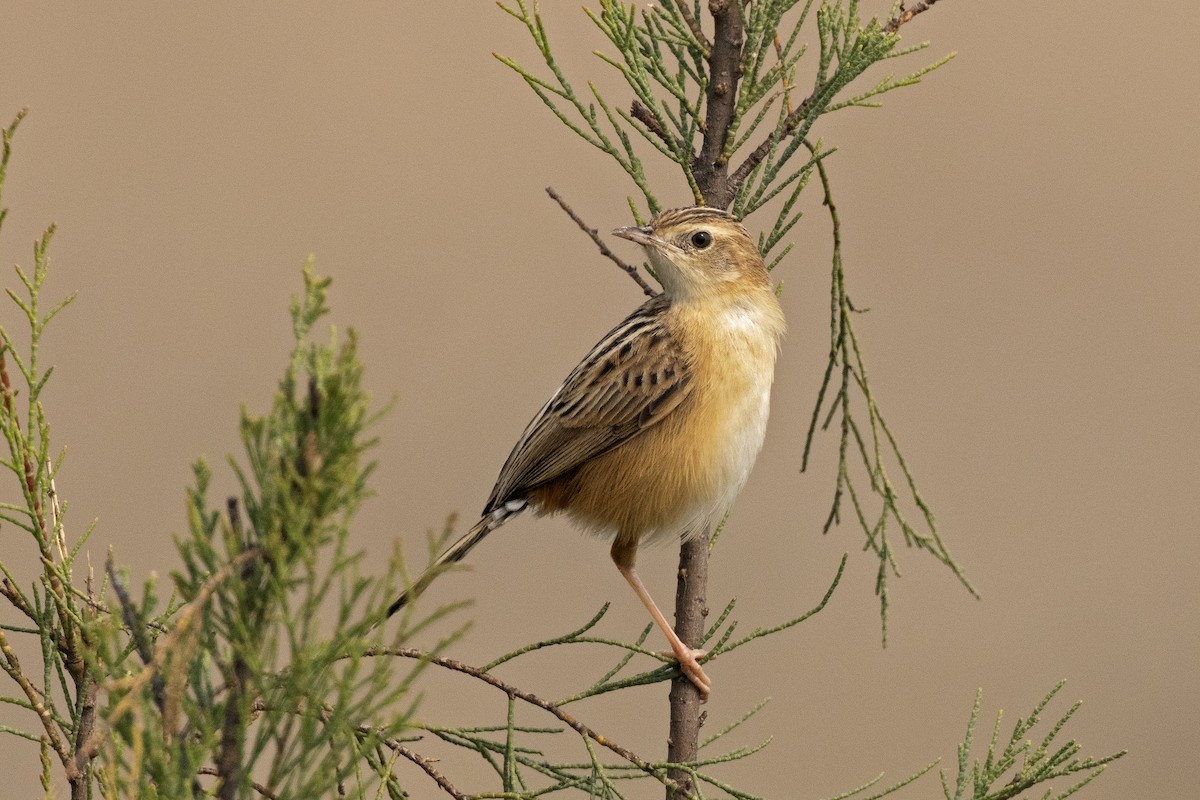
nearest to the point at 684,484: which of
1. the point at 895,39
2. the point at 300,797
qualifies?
the point at 895,39

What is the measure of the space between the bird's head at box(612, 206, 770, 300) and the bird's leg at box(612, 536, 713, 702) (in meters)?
0.91

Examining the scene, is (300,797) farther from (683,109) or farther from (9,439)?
(683,109)

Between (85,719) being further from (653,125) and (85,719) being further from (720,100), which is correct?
(720,100)

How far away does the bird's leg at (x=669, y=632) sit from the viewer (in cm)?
360

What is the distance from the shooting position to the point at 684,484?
4309 millimetres

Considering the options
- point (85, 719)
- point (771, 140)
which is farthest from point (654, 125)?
point (85, 719)

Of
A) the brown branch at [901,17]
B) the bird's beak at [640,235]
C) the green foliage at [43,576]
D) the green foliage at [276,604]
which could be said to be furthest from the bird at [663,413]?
the green foliage at [276,604]

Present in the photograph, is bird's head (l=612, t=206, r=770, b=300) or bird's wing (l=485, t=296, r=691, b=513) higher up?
bird's head (l=612, t=206, r=770, b=300)

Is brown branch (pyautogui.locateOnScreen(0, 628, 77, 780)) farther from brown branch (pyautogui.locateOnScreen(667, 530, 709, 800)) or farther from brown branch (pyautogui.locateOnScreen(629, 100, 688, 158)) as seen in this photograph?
brown branch (pyautogui.locateOnScreen(629, 100, 688, 158))

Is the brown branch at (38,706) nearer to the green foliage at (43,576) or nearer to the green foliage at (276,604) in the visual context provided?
the green foliage at (43,576)

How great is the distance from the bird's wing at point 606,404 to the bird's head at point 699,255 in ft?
0.44

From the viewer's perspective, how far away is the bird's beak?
4.36 m

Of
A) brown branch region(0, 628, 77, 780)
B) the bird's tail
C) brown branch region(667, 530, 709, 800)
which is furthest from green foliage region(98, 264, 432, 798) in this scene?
the bird's tail

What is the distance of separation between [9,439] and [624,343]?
2250 millimetres
